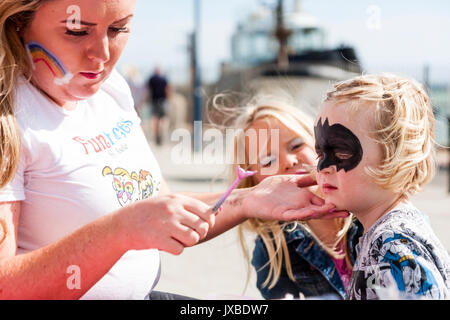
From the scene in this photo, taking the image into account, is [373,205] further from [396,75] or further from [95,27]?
[95,27]

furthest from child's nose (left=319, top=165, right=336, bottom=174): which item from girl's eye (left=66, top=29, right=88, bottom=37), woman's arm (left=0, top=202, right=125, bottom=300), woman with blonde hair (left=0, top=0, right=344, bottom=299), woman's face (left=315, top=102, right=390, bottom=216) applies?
girl's eye (left=66, top=29, right=88, bottom=37)

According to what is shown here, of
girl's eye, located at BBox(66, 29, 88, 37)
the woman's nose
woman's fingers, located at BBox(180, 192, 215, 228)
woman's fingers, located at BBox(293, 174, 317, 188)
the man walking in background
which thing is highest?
girl's eye, located at BBox(66, 29, 88, 37)

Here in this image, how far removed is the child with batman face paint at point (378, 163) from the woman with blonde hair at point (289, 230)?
43 cm

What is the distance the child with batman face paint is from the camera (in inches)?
52.6

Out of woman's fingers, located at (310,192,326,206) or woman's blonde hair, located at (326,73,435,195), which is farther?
woman's fingers, located at (310,192,326,206)

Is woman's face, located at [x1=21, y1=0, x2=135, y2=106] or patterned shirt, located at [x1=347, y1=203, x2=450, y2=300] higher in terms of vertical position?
woman's face, located at [x1=21, y1=0, x2=135, y2=106]

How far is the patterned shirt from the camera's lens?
123cm

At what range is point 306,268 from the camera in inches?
87.8

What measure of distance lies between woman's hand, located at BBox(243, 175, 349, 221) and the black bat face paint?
0.12m

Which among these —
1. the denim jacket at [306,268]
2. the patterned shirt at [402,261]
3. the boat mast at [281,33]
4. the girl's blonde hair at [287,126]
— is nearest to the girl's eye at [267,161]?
the girl's blonde hair at [287,126]

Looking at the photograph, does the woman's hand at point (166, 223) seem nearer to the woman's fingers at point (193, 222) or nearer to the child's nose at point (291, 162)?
the woman's fingers at point (193, 222)

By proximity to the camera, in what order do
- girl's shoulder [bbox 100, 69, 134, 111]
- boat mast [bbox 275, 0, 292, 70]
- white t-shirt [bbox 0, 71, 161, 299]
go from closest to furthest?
white t-shirt [bbox 0, 71, 161, 299], girl's shoulder [bbox 100, 69, 134, 111], boat mast [bbox 275, 0, 292, 70]

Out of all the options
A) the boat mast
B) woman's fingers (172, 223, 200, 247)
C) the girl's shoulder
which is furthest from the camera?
the boat mast

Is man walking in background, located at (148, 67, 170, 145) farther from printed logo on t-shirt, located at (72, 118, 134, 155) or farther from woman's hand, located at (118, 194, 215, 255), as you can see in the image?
woman's hand, located at (118, 194, 215, 255)
